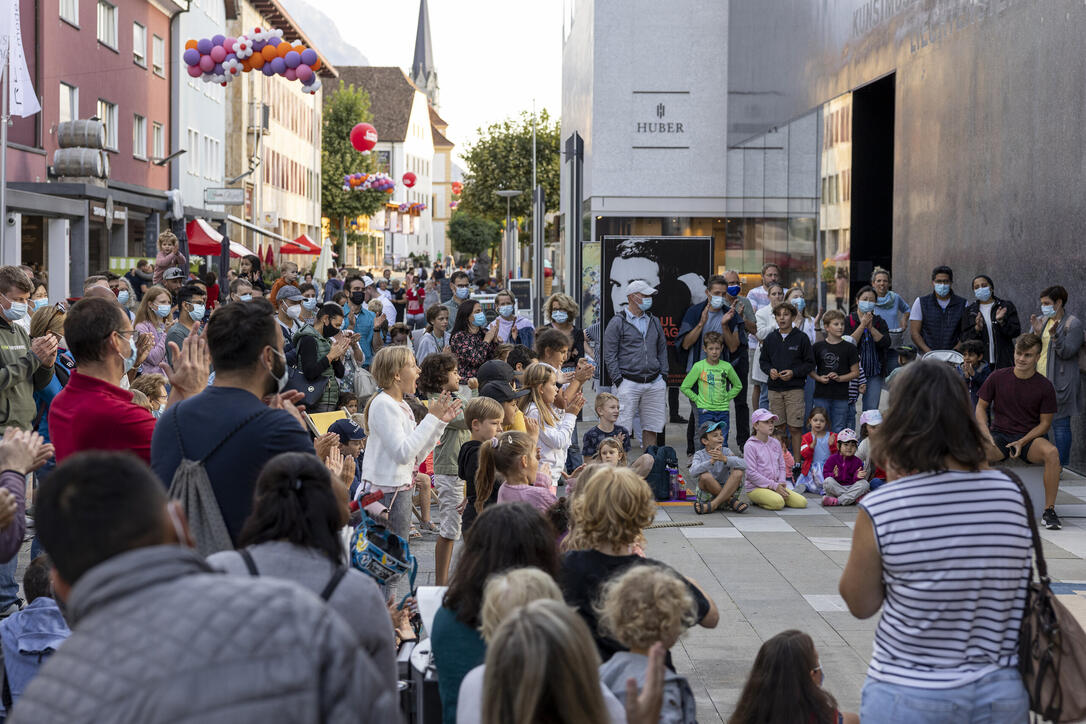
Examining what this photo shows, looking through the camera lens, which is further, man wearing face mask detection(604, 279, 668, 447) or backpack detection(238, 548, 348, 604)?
man wearing face mask detection(604, 279, 668, 447)

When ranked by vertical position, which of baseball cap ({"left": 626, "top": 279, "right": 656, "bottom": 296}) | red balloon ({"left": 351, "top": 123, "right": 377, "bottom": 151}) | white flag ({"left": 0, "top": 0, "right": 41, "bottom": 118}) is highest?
red balloon ({"left": 351, "top": 123, "right": 377, "bottom": 151})

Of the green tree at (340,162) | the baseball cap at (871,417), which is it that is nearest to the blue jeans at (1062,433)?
the baseball cap at (871,417)

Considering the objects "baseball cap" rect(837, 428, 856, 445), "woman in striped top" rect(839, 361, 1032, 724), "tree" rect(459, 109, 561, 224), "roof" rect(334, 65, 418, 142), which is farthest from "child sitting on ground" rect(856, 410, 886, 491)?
"roof" rect(334, 65, 418, 142)

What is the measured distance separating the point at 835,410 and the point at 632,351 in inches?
90.2

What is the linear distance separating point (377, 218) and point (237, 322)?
114091 millimetres

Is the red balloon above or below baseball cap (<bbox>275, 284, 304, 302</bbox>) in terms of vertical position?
above

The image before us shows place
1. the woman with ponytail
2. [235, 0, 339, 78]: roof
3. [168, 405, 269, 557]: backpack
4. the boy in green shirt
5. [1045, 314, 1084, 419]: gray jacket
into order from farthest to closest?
[235, 0, 339, 78]: roof → the boy in green shirt → [1045, 314, 1084, 419]: gray jacket → [168, 405, 269, 557]: backpack → the woman with ponytail

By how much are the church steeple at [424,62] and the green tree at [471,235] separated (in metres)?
67.5

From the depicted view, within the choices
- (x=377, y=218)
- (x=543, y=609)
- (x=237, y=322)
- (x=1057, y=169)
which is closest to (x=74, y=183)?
(x=1057, y=169)

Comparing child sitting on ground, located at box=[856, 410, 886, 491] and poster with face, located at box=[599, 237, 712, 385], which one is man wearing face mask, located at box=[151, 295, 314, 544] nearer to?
child sitting on ground, located at box=[856, 410, 886, 491]

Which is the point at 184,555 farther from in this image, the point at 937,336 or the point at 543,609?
the point at 937,336

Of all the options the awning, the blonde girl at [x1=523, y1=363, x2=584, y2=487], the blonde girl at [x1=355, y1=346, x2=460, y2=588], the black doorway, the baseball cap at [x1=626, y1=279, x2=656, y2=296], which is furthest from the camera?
the awning

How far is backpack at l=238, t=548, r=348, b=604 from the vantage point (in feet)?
10.9

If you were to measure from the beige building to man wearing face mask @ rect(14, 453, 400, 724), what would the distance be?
4257cm
